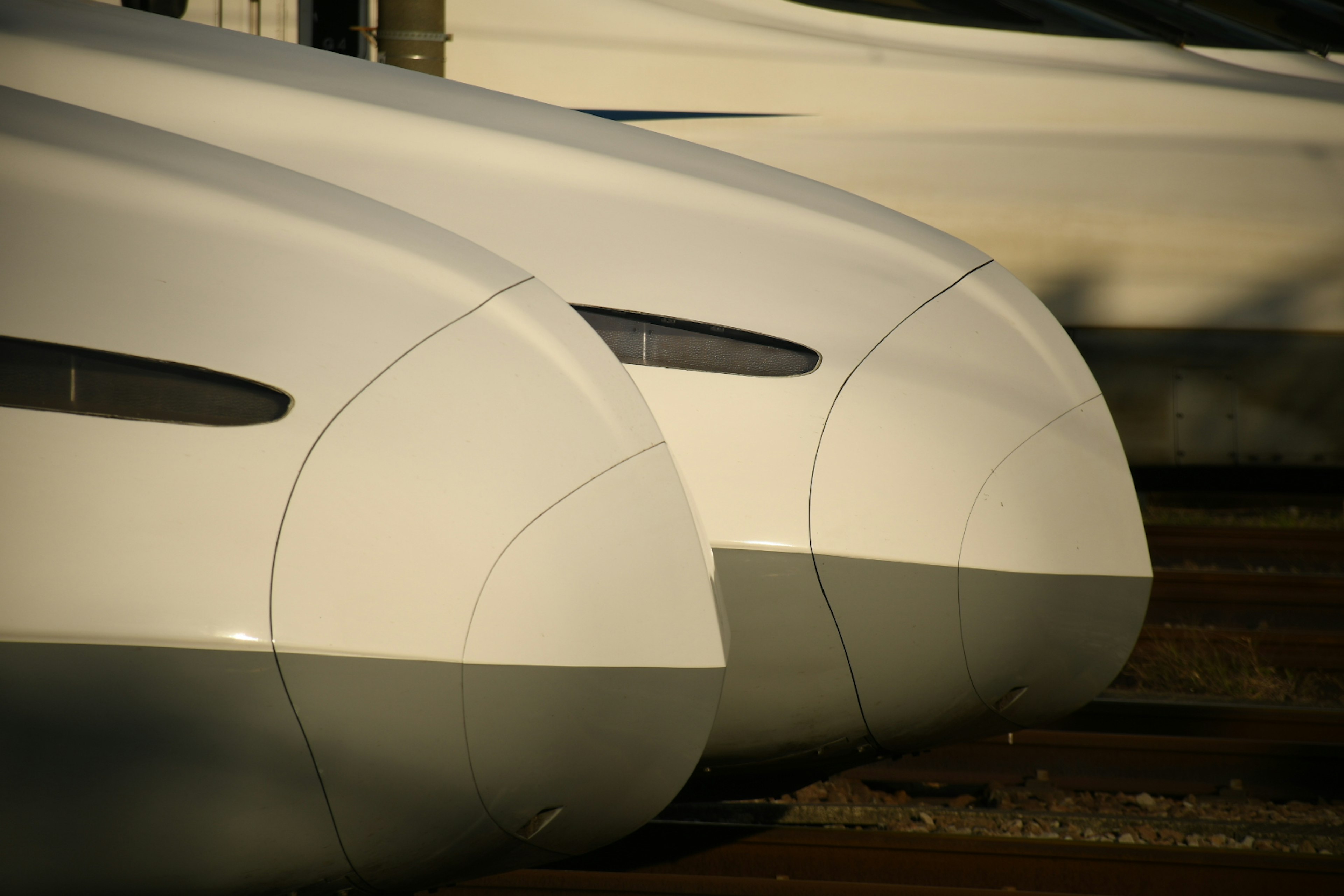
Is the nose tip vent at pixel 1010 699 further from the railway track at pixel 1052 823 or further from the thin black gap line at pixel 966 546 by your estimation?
the railway track at pixel 1052 823

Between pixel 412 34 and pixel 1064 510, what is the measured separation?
9.05 feet

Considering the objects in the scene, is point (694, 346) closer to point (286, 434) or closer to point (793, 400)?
point (793, 400)

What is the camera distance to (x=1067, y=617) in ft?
8.09

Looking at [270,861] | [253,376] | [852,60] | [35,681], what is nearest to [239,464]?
[253,376]

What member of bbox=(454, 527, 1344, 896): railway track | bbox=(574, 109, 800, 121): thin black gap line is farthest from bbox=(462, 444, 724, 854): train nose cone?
bbox=(574, 109, 800, 121): thin black gap line

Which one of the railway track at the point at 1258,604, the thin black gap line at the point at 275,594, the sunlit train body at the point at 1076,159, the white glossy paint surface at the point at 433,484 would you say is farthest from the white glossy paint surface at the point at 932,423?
the sunlit train body at the point at 1076,159

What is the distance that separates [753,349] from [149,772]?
140 centimetres

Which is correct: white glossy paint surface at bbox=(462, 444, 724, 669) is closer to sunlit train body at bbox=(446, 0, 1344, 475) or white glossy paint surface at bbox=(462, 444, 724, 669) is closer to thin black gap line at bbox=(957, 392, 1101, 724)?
thin black gap line at bbox=(957, 392, 1101, 724)

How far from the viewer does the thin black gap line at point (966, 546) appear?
7.76ft

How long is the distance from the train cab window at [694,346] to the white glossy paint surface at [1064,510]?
0.50 meters

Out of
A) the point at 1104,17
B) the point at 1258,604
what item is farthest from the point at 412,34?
the point at 1258,604

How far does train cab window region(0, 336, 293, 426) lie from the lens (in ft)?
5.22

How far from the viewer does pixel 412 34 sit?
3.90 metres

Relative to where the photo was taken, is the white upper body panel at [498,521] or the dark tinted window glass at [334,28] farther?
the dark tinted window glass at [334,28]
